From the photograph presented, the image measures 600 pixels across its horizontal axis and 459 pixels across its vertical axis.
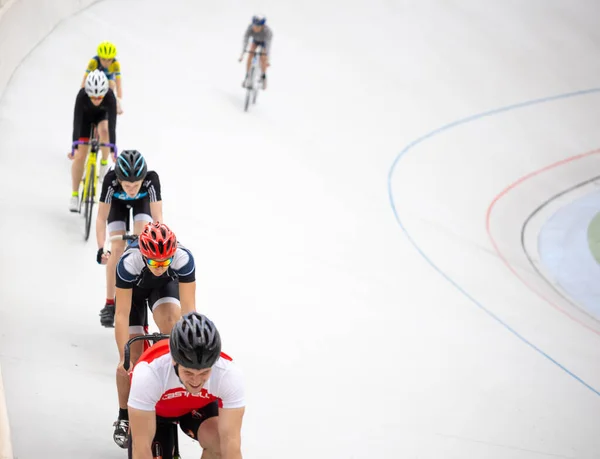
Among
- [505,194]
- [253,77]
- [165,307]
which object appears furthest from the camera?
[505,194]

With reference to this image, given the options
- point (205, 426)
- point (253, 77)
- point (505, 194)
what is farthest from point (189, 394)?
point (505, 194)

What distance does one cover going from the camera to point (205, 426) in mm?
2689

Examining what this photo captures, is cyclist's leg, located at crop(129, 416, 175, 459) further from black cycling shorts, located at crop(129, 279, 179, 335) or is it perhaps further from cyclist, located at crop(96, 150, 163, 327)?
cyclist, located at crop(96, 150, 163, 327)

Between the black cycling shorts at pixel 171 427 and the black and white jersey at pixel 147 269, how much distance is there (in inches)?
34.3

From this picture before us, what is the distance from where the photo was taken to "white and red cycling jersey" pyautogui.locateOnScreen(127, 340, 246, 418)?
8.07 ft

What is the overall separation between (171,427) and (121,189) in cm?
206

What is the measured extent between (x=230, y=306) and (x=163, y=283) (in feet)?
6.90

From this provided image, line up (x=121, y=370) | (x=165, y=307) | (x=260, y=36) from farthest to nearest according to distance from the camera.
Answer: (x=260, y=36)
(x=165, y=307)
(x=121, y=370)

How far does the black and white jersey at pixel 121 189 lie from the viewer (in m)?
4.40

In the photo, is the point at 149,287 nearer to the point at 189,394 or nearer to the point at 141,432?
the point at 189,394

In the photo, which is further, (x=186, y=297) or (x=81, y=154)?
(x=81, y=154)

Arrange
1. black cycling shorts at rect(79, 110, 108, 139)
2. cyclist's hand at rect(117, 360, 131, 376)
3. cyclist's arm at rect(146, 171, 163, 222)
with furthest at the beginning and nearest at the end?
black cycling shorts at rect(79, 110, 108, 139), cyclist's arm at rect(146, 171, 163, 222), cyclist's hand at rect(117, 360, 131, 376)

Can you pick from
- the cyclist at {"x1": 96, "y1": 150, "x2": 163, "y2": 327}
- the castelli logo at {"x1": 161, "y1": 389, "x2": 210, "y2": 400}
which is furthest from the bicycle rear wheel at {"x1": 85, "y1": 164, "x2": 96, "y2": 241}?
the castelli logo at {"x1": 161, "y1": 389, "x2": 210, "y2": 400}

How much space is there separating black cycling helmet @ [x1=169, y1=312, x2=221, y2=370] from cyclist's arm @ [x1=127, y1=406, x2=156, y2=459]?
0.21 meters
